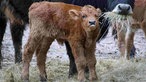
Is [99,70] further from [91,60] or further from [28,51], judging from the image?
[28,51]

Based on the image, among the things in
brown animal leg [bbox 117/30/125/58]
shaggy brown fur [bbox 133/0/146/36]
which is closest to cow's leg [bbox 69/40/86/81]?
shaggy brown fur [bbox 133/0/146/36]

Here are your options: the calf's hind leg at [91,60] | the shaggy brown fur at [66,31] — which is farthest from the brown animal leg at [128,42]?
the calf's hind leg at [91,60]

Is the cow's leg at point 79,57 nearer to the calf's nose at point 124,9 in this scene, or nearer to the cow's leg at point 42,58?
the cow's leg at point 42,58

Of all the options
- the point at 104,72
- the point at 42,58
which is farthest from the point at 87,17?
the point at 104,72

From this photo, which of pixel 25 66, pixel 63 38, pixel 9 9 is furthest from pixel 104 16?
pixel 9 9

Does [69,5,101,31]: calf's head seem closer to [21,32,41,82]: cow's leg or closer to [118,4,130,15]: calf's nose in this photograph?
[118,4,130,15]: calf's nose

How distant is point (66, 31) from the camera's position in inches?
283

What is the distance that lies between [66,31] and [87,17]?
44 cm

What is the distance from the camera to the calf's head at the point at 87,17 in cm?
679

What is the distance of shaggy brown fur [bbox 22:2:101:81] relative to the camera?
699cm

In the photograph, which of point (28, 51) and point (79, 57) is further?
point (28, 51)

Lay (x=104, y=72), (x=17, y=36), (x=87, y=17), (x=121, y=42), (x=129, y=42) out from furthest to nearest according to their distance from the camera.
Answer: (x=121, y=42) → (x=129, y=42) → (x=17, y=36) → (x=104, y=72) → (x=87, y=17)

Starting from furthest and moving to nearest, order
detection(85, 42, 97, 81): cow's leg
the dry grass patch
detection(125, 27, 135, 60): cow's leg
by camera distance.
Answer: detection(125, 27, 135, 60): cow's leg < the dry grass patch < detection(85, 42, 97, 81): cow's leg

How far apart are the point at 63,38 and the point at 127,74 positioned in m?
1.19
